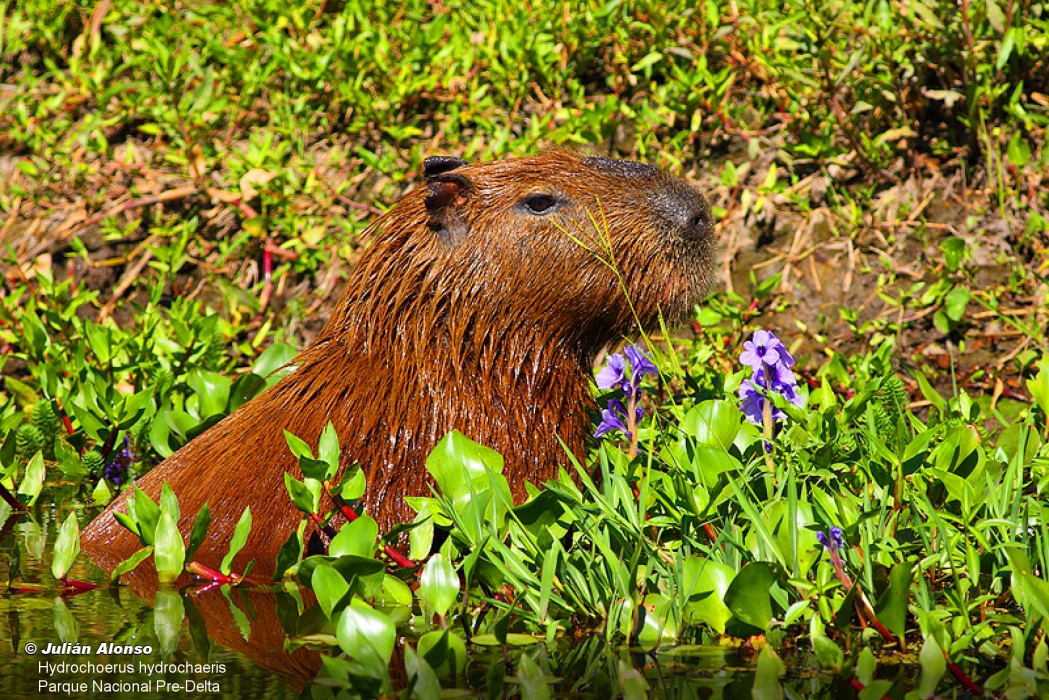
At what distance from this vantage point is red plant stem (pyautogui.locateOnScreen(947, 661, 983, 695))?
220 centimetres

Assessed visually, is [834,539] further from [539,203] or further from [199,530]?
[199,530]

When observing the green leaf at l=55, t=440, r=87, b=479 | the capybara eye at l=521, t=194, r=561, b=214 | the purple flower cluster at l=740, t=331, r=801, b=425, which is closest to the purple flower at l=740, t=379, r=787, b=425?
the purple flower cluster at l=740, t=331, r=801, b=425

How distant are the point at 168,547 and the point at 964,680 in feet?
5.55

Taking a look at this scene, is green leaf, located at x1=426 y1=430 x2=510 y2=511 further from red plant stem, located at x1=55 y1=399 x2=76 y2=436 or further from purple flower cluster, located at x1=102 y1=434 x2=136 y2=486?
→ red plant stem, located at x1=55 y1=399 x2=76 y2=436

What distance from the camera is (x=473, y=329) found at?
3.27 m

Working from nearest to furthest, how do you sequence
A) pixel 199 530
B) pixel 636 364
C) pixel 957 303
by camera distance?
pixel 199 530 < pixel 636 364 < pixel 957 303

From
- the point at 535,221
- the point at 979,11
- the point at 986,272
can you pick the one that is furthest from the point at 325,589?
the point at 979,11

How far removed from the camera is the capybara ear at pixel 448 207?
3.25m

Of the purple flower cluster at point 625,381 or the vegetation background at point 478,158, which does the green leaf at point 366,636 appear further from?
the vegetation background at point 478,158

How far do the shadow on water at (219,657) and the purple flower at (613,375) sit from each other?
0.78 metres

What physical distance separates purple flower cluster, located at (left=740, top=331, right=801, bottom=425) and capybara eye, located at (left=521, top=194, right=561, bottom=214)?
653mm

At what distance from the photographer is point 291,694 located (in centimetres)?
225

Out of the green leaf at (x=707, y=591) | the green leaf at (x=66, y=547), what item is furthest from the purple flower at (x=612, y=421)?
the green leaf at (x=66, y=547)

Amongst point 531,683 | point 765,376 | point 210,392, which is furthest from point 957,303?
point 531,683
